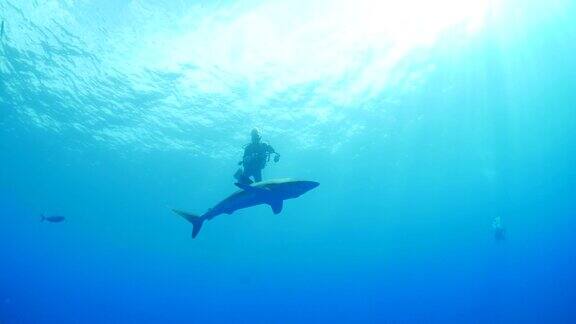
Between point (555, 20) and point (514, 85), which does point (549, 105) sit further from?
point (555, 20)

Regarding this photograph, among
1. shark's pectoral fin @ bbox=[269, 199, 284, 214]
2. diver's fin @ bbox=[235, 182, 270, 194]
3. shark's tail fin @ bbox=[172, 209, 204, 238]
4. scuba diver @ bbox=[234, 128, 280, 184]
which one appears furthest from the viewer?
scuba diver @ bbox=[234, 128, 280, 184]

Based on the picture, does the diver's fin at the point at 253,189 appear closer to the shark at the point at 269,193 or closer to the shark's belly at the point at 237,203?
the shark at the point at 269,193

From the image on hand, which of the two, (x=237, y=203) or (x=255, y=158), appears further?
(x=255, y=158)

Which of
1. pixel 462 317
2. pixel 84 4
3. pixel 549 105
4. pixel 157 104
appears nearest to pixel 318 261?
pixel 462 317

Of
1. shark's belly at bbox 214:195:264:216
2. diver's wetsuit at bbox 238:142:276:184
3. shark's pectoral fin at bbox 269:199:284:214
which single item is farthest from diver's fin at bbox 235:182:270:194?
diver's wetsuit at bbox 238:142:276:184

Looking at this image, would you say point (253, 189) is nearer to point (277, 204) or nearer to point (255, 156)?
point (277, 204)

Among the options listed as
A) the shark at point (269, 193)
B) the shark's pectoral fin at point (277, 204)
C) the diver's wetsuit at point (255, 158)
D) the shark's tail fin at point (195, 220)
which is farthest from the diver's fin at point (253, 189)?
the diver's wetsuit at point (255, 158)

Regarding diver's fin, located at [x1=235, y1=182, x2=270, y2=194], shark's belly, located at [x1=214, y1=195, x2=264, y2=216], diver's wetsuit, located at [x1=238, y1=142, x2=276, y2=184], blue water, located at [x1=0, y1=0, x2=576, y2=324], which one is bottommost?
diver's fin, located at [x1=235, y1=182, x2=270, y2=194]

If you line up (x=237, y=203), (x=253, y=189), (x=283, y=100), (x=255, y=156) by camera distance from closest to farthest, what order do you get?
1. (x=253, y=189)
2. (x=237, y=203)
3. (x=255, y=156)
4. (x=283, y=100)

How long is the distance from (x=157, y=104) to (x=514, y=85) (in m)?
24.9

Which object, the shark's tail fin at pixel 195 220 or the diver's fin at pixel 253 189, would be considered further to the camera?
the shark's tail fin at pixel 195 220

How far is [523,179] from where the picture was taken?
182 ft

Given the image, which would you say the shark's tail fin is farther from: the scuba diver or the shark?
the scuba diver

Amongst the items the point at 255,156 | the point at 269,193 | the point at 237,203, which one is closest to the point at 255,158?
the point at 255,156
